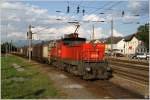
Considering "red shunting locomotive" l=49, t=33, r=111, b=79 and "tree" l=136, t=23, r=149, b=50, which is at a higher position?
"tree" l=136, t=23, r=149, b=50

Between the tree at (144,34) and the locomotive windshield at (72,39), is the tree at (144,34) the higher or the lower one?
the higher one

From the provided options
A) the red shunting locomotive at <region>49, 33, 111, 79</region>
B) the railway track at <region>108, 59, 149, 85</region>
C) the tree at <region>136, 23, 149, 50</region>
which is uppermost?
the tree at <region>136, 23, 149, 50</region>

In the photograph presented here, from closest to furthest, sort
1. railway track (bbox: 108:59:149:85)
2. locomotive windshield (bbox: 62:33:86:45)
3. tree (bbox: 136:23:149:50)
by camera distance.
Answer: railway track (bbox: 108:59:149:85)
locomotive windshield (bbox: 62:33:86:45)
tree (bbox: 136:23:149:50)

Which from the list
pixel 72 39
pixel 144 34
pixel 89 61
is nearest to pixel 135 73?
pixel 72 39

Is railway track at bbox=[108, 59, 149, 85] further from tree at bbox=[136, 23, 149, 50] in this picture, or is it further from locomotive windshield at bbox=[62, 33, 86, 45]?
tree at bbox=[136, 23, 149, 50]

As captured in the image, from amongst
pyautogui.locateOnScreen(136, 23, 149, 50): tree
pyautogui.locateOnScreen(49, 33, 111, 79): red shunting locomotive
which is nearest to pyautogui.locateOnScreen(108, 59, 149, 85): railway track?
pyautogui.locateOnScreen(49, 33, 111, 79): red shunting locomotive

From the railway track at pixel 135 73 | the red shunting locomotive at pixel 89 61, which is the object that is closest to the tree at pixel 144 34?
the railway track at pixel 135 73

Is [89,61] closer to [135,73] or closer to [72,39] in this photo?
[72,39]

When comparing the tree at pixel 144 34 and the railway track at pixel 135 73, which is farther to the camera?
the tree at pixel 144 34

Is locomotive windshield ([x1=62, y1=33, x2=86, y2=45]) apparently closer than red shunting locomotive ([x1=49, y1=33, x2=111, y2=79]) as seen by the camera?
No

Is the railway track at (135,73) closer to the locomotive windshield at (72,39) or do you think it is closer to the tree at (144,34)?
the locomotive windshield at (72,39)

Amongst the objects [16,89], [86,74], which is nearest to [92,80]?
[86,74]

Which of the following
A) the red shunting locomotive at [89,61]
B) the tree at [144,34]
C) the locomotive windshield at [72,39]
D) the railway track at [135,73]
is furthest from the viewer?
the tree at [144,34]

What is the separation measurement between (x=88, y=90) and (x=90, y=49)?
259 inches
